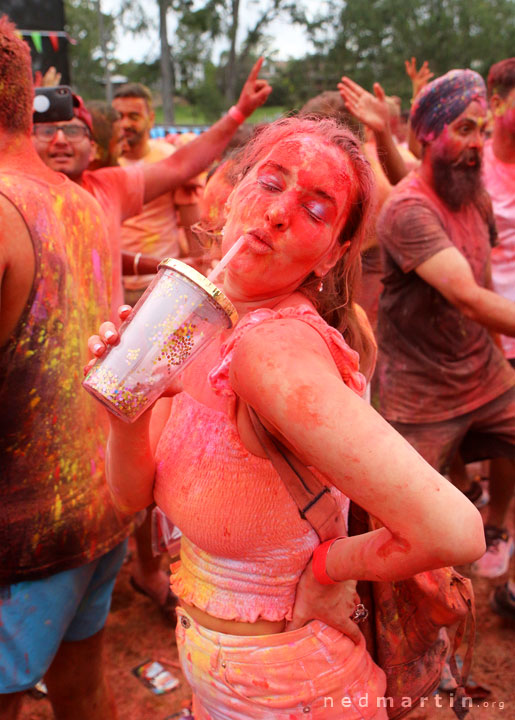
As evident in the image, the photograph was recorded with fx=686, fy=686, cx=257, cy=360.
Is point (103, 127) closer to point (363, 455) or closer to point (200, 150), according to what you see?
point (200, 150)

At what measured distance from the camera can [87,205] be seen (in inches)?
90.7

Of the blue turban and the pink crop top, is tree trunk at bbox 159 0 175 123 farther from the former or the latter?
the pink crop top

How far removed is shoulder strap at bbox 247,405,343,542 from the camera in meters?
1.32

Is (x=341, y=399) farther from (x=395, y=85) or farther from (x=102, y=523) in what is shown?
(x=395, y=85)

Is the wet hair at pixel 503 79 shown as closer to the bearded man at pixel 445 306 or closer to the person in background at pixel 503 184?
the person in background at pixel 503 184

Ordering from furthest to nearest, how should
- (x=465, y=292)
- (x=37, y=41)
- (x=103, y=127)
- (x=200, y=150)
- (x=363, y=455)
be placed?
1. (x=37, y=41)
2. (x=103, y=127)
3. (x=200, y=150)
4. (x=465, y=292)
5. (x=363, y=455)

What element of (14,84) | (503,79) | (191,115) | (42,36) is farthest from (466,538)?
(191,115)

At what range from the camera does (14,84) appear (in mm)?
2018

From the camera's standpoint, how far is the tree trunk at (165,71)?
2777 centimetres

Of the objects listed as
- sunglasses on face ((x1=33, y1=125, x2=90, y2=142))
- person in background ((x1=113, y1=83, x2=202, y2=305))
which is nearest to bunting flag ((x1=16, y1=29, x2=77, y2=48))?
person in background ((x1=113, y1=83, x2=202, y2=305))

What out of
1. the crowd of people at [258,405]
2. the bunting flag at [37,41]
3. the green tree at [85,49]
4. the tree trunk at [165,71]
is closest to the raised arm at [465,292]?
the crowd of people at [258,405]

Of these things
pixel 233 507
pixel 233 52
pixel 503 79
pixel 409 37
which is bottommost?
pixel 233 507

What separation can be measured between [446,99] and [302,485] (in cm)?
249

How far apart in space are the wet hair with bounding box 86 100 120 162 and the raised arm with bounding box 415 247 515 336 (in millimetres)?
2566
